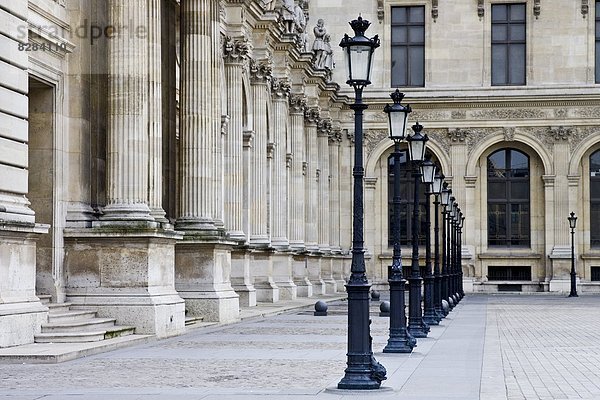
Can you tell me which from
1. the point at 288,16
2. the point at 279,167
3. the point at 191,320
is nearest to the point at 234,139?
the point at 279,167

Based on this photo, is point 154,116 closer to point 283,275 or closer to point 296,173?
point 283,275

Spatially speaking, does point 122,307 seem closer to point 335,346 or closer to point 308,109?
point 335,346

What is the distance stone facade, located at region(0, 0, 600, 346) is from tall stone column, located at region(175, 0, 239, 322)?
51mm

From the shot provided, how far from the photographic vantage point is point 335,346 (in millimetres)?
26438

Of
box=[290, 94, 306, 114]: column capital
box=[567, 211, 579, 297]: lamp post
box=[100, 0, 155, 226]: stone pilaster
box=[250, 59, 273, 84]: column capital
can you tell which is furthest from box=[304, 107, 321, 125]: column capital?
box=[100, 0, 155, 226]: stone pilaster

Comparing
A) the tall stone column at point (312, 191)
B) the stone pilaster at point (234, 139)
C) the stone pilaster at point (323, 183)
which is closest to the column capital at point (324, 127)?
the stone pilaster at point (323, 183)

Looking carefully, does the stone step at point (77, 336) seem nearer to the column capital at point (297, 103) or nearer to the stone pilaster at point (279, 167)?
the stone pilaster at point (279, 167)

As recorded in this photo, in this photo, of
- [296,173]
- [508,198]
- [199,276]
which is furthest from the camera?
[508,198]

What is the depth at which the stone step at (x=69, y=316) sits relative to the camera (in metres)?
25.0

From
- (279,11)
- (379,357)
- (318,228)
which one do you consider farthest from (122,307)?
(318,228)

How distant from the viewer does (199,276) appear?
108 feet

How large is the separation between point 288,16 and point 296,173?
7193 millimetres

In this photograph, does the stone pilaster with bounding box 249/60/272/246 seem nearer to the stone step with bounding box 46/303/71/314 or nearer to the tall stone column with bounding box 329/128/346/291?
the tall stone column with bounding box 329/128/346/291

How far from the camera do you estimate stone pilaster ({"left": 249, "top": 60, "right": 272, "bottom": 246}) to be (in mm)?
47094
